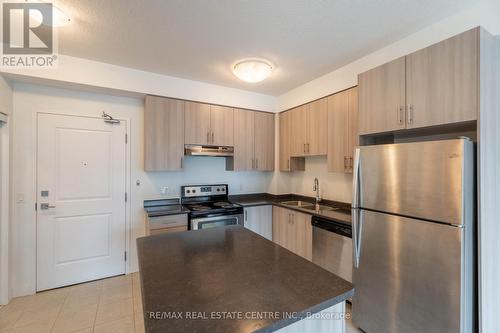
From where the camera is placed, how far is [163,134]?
3.00 m

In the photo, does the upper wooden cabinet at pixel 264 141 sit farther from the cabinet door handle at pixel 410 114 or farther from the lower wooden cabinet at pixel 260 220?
the cabinet door handle at pixel 410 114

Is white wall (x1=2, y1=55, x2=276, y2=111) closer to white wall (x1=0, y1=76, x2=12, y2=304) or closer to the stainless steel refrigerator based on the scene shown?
white wall (x1=0, y1=76, x2=12, y2=304)

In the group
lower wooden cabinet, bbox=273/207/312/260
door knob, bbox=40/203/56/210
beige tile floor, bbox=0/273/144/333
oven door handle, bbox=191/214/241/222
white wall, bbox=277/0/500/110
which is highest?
white wall, bbox=277/0/500/110

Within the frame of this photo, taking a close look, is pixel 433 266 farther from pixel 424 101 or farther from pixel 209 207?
pixel 209 207

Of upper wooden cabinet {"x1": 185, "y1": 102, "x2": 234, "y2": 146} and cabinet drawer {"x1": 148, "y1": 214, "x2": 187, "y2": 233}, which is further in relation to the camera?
upper wooden cabinet {"x1": 185, "y1": 102, "x2": 234, "y2": 146}

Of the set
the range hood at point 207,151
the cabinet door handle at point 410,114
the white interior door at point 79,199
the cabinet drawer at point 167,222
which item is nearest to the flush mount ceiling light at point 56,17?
the white interior door at point 79,199

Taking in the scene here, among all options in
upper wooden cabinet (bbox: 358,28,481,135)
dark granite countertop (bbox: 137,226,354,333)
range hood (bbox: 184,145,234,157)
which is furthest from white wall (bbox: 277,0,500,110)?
dark granite countertop (bbox: 137,226,354,333)

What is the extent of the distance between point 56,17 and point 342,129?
2.91 metres

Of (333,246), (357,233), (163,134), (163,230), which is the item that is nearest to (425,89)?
(357,233)

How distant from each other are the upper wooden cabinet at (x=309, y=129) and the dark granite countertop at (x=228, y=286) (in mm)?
1916

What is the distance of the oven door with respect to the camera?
2.90 metres

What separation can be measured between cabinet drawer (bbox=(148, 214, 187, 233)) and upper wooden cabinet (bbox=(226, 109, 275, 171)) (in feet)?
3.61

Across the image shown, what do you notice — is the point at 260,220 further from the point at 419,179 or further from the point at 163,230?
the point at 419,179

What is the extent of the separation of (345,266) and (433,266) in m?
0.88
